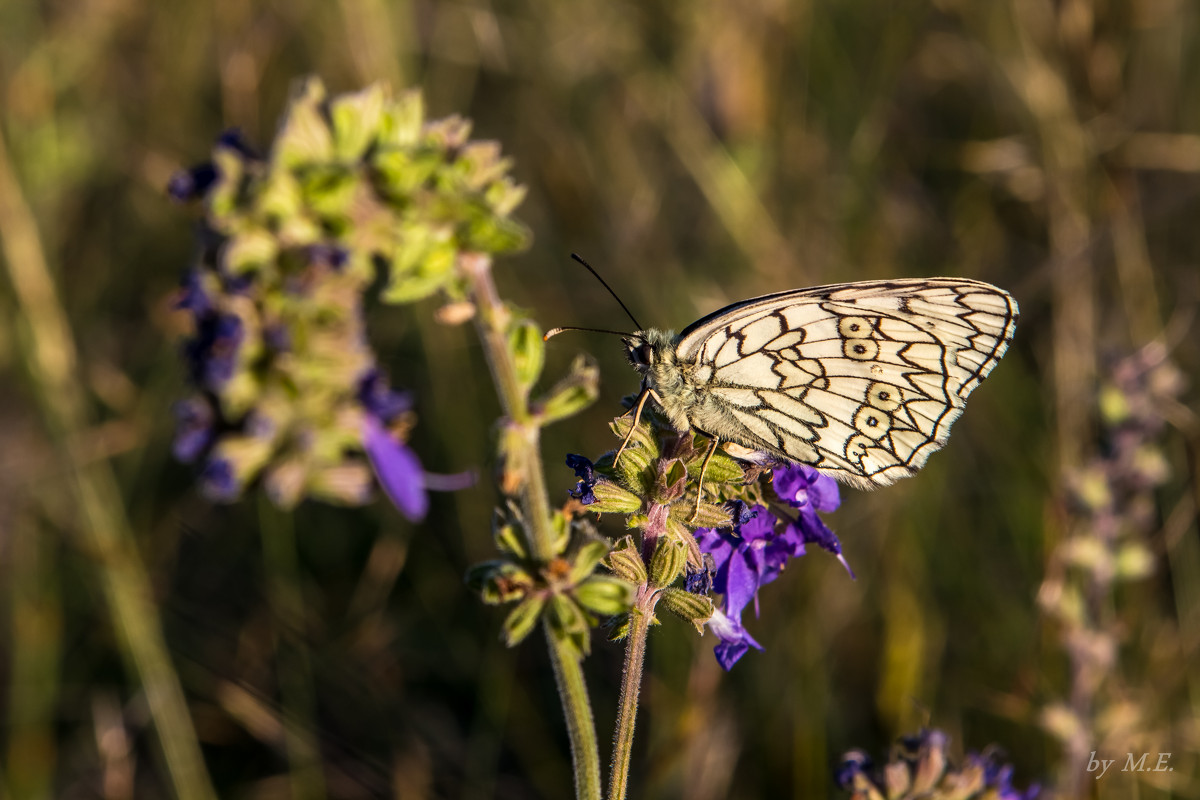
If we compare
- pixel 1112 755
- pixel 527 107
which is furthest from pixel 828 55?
pixel 1112 755

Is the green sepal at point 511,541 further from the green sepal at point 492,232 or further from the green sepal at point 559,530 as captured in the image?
the green sepal at point 492,232

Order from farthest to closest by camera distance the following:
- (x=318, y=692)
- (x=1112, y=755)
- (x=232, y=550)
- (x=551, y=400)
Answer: (x=232, y=550), (x=318, y=692), (x=1112, y=755), (x=551, y=400)

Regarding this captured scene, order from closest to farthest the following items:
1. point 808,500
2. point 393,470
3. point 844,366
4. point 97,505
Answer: point 393,470, point 808,500, point 844,366, point 97,505

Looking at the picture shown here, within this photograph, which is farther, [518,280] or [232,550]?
[518,280]

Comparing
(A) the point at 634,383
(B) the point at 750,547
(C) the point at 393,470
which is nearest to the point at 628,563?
(B) the point at 750,547

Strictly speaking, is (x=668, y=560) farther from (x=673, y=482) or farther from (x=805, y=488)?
(x=805, y=488)

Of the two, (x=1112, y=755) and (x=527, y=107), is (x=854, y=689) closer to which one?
(x=1112, y=755)

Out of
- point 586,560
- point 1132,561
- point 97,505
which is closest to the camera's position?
point 586,560
